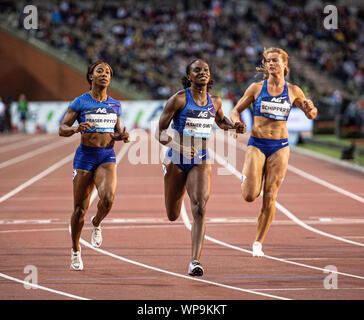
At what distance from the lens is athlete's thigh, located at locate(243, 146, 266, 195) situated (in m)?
8.93

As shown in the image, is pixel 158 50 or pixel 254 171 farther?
pixel 158 50

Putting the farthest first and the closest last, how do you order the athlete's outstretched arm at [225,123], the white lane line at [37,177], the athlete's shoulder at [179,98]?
the white lane line at [37,177], the athlete's outstretched arm at [225,123], the athlete's shoulder at [179,98]

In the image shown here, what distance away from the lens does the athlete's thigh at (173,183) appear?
8297mm

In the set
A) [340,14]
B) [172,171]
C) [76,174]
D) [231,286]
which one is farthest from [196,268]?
[340,14]

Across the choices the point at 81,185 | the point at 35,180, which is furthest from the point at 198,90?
the point at 35,180

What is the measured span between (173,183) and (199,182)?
1.18ft

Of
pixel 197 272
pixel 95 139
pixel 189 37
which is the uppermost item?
pixel 189 37

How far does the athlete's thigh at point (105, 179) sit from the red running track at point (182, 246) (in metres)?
0.85

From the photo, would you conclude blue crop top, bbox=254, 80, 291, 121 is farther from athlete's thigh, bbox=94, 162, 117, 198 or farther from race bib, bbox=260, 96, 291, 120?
athlete's thigh, bbox=94, 162, 117, 198

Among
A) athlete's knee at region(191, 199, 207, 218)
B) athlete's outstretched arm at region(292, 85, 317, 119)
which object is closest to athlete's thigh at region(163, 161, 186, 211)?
athlete's knee at region(191, 199, 207, 218)

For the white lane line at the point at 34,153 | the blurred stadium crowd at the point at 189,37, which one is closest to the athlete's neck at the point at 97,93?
the white lane line at the point at 34,153

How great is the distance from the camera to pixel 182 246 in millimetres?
9836

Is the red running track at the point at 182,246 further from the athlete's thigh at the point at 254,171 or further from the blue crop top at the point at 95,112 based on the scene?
the blue crop top at the point at 95,112

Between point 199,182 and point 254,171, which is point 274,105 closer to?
point 254,171
